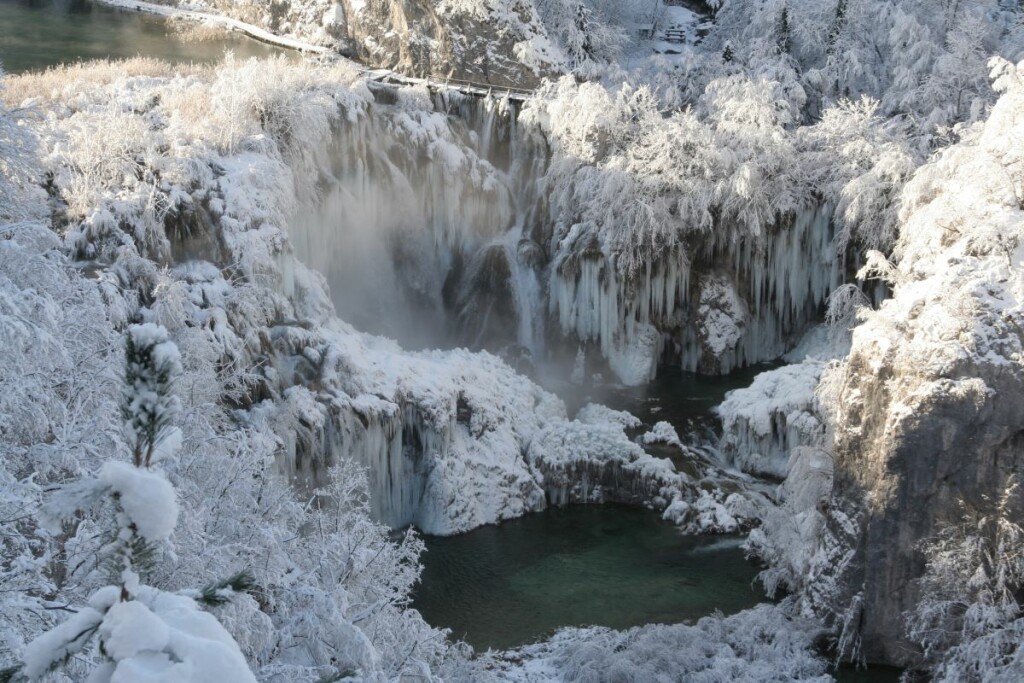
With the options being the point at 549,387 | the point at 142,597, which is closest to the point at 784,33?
the point at 549,387

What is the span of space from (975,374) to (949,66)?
19564 millimetres

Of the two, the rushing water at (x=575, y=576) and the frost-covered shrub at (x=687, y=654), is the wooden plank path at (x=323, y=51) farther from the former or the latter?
the frost-covered shrub at (x=687, y=654)

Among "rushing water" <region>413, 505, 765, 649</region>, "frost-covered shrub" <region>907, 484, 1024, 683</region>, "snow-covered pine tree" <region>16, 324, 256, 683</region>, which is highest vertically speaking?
"snow-covered pine tree" <region>16, 324, 256, 683</region>

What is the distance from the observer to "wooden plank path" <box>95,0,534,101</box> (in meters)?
29.2

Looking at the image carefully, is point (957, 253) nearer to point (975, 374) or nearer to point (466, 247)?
point (975, 374)

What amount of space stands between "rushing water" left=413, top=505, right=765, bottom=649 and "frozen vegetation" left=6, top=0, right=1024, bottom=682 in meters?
0.59

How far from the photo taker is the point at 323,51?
3200 cm

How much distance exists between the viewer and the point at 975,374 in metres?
13.6

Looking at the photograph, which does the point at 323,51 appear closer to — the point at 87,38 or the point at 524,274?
the point at 87,38

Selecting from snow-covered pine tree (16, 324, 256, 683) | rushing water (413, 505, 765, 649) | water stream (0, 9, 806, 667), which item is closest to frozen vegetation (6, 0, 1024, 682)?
snow-covered pine tree (16, 324, 256, 683)

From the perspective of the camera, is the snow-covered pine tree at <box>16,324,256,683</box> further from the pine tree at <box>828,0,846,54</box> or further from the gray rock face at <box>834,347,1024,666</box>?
the pine tree at <box>828,0,846,54</box>

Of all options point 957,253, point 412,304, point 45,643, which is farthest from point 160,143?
point 45,643

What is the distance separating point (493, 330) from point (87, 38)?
1719 centimetres

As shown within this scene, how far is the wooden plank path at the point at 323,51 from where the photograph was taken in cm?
2916
